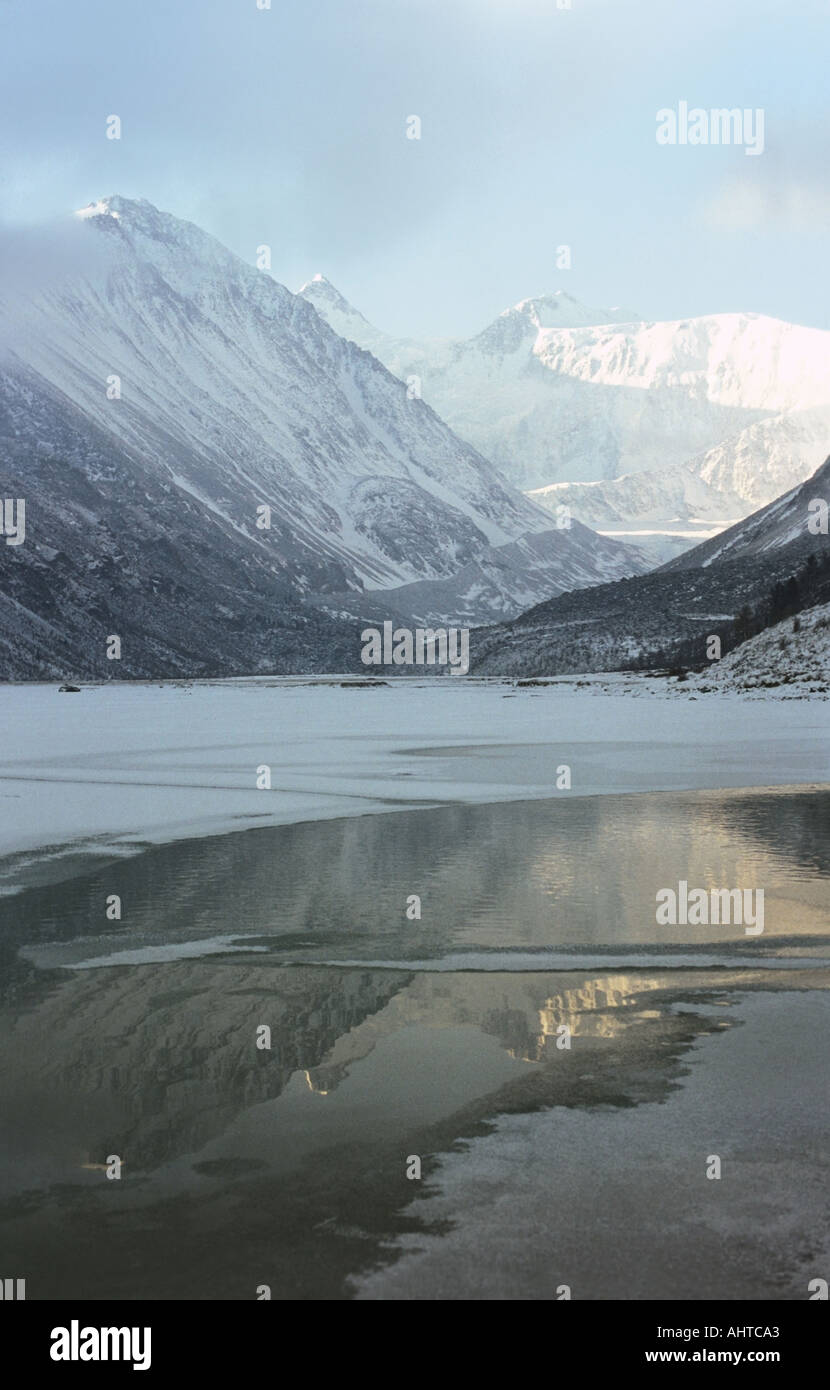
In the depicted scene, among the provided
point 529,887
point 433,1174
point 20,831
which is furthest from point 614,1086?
point 20,831

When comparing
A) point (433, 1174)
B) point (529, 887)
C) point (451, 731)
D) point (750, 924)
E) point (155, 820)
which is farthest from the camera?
point (451, 731)

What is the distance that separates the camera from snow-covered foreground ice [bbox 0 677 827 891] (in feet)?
98.9

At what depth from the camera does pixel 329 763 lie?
4688cm

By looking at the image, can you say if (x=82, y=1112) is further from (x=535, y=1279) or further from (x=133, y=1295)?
(x=535, y=1279)

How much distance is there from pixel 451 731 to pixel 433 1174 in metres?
59.1

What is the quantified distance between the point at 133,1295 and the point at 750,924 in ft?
39.1

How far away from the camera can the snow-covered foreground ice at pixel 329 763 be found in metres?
30.1

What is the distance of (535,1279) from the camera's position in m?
8.11

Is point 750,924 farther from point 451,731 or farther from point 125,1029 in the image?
point 451,731

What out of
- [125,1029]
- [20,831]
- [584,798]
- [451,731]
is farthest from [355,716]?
[125,1029]
